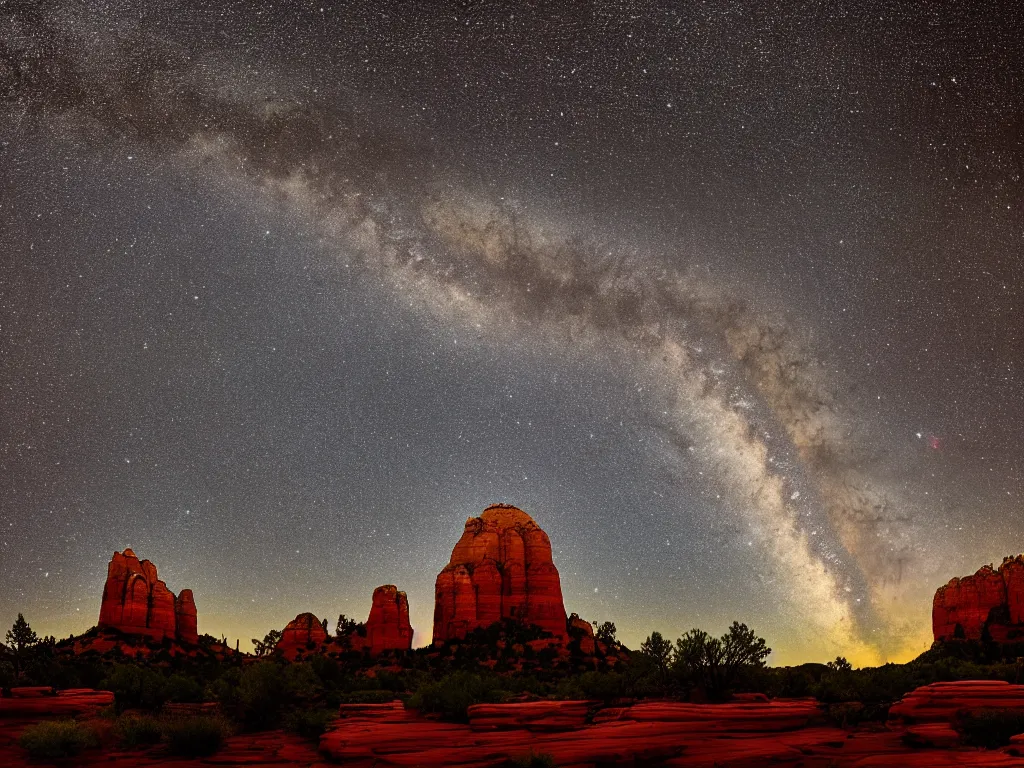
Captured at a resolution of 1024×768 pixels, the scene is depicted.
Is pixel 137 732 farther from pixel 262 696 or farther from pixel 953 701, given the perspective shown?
pixel 953 701

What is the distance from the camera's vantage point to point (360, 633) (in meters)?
84.2

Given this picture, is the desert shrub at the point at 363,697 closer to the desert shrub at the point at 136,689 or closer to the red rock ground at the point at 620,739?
the red rock ground at the point at 620,739

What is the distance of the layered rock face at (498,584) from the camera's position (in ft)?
269

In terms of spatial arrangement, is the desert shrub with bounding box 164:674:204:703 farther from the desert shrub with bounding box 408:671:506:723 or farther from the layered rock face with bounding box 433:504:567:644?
the layered rock face with bounding box 433:504:567:644

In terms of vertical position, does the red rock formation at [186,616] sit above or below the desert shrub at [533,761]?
above

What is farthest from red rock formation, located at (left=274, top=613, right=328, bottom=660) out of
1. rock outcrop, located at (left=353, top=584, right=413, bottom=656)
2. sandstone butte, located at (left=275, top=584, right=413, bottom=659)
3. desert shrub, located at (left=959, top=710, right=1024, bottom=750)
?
desert shrub, located at (left=959, top=710, right=1024, bottom=750)

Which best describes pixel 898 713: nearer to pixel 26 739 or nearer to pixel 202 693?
pixel 26 739

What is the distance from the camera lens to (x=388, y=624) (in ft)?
272

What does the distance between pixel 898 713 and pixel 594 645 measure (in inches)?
2163

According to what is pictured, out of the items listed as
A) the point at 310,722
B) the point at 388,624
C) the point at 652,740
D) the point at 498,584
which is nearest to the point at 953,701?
the point at 652,740

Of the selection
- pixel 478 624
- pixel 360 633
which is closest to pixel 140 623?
pixel 360 633

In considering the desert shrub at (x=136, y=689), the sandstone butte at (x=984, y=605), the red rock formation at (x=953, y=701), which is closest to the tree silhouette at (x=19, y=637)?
the desert shrub at (x=136, y=689)

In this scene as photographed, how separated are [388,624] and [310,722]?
57517 mm

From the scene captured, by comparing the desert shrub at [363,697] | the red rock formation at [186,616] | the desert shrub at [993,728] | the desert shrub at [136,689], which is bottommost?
the desert shrub at [993,728]
